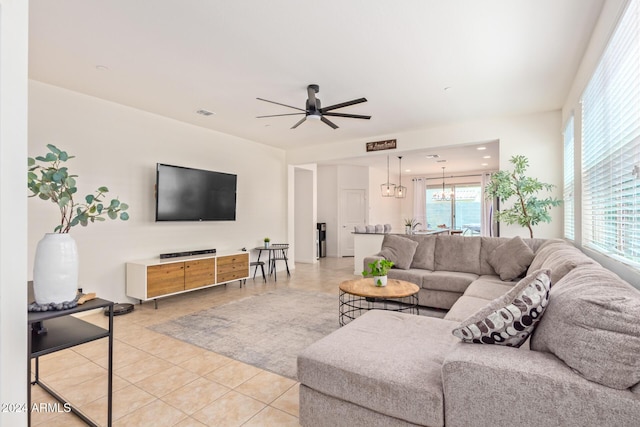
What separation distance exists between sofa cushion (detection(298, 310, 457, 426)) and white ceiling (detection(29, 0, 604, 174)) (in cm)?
226

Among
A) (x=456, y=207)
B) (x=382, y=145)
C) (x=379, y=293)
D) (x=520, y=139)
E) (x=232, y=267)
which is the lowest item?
(x=232, y=267)

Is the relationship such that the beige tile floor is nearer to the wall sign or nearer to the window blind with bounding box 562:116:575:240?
the window blind with bounding box 562:116:575:240

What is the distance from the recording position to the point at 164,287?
4.30 meters

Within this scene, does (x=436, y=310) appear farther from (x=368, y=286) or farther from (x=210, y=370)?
(x=210, y=370)

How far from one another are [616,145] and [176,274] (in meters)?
4.77

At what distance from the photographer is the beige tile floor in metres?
1.94

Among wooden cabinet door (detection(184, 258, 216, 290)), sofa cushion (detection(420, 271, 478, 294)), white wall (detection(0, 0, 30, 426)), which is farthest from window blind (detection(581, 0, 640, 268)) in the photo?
wooden cabinet door (detection(184, 258, 216, 290))

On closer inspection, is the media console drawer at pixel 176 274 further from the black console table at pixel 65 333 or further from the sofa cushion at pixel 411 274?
the sofa cushion at pixel 411 274

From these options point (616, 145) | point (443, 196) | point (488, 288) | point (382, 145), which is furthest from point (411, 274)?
point (443, 196)

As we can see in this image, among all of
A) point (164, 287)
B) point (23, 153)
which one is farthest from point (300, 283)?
point (23, 153)

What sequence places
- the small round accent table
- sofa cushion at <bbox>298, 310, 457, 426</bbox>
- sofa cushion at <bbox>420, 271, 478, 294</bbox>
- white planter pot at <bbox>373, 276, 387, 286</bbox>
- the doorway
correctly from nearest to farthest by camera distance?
sofa cushion at <bbox>298, 310, 457, 426</bbox>
the small round accent table
white planter pot at <bbox>373, 276, 387, 286</bbox>
sofa cushion at <bbox>420, 271, 478, 294</bbox>
the doorway

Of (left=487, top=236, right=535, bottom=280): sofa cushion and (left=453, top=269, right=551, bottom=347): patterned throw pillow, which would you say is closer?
(left=453, top=269, right=551, bottom=347): patterned throw pillow

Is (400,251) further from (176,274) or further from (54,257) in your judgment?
(54,257)

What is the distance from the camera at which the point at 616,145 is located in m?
2.16
